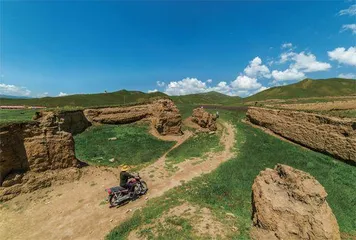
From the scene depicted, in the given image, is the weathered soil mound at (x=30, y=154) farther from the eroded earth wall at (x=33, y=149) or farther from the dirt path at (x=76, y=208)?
the dirt path at (x=76, y=208)

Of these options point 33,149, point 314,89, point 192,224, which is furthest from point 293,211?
point 314,89

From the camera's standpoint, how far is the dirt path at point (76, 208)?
11.0 m

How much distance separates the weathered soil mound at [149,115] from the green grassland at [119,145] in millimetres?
1736

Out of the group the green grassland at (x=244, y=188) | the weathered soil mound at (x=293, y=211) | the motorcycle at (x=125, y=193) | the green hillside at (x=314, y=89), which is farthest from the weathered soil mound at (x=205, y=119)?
the green hillside at (x=314, y=89)

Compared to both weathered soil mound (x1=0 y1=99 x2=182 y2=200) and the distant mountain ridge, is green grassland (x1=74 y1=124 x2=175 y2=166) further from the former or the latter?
the distant mountain ridge

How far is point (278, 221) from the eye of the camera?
952cm

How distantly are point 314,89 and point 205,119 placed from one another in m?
87.4

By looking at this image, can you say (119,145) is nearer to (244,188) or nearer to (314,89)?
(244,188)

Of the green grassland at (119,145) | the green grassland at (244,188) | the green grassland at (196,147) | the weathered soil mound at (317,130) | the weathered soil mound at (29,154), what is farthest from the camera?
the green grassland at (196,147)

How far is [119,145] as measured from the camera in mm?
25312

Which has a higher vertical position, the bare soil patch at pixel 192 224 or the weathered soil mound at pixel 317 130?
the weathered soil mound at pixel 317 130

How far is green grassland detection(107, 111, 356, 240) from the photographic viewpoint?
1095 centimetres

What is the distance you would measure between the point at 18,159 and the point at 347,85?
122 meters

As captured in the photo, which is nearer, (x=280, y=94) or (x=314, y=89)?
(x=314, y=89)
